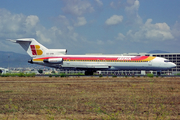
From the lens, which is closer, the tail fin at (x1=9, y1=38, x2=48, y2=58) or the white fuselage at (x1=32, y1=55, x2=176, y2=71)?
the white fuselage at (x1=32, y1=55, x2=176, y2=71)

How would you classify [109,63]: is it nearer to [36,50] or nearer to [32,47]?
[36,50]

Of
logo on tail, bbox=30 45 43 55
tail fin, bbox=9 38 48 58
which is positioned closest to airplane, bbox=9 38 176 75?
tail fin, bbox=9 38 48 58

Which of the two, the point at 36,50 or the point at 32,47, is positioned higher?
the point at 32,47

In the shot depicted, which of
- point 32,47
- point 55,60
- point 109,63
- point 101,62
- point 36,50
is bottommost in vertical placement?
point 109,63

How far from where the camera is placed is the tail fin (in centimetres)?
5522

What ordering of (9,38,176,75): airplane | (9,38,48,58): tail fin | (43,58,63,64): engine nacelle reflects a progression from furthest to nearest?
(9,38,48,58): tail fin < (9,38,176,75): airplane < (43,58,63,64): engine nacelle

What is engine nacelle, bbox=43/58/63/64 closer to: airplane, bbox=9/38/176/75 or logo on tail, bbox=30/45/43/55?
airplane, bbox=9/38/176/75

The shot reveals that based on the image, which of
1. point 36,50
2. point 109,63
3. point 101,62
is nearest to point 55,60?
point 36,50

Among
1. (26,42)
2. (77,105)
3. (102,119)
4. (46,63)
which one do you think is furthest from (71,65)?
(102,119)

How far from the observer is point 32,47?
55.3m

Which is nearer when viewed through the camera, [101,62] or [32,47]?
A: [101,62]

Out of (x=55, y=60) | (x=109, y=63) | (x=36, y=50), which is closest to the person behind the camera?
(x=55, y=60)

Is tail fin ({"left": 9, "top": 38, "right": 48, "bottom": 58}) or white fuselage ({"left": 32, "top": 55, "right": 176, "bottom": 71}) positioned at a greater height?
tail fin ({"left": 9, "top": 38, "right": 48, "bottom": 58})

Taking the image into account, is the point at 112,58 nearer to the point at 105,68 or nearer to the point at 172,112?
the point at 105,68
